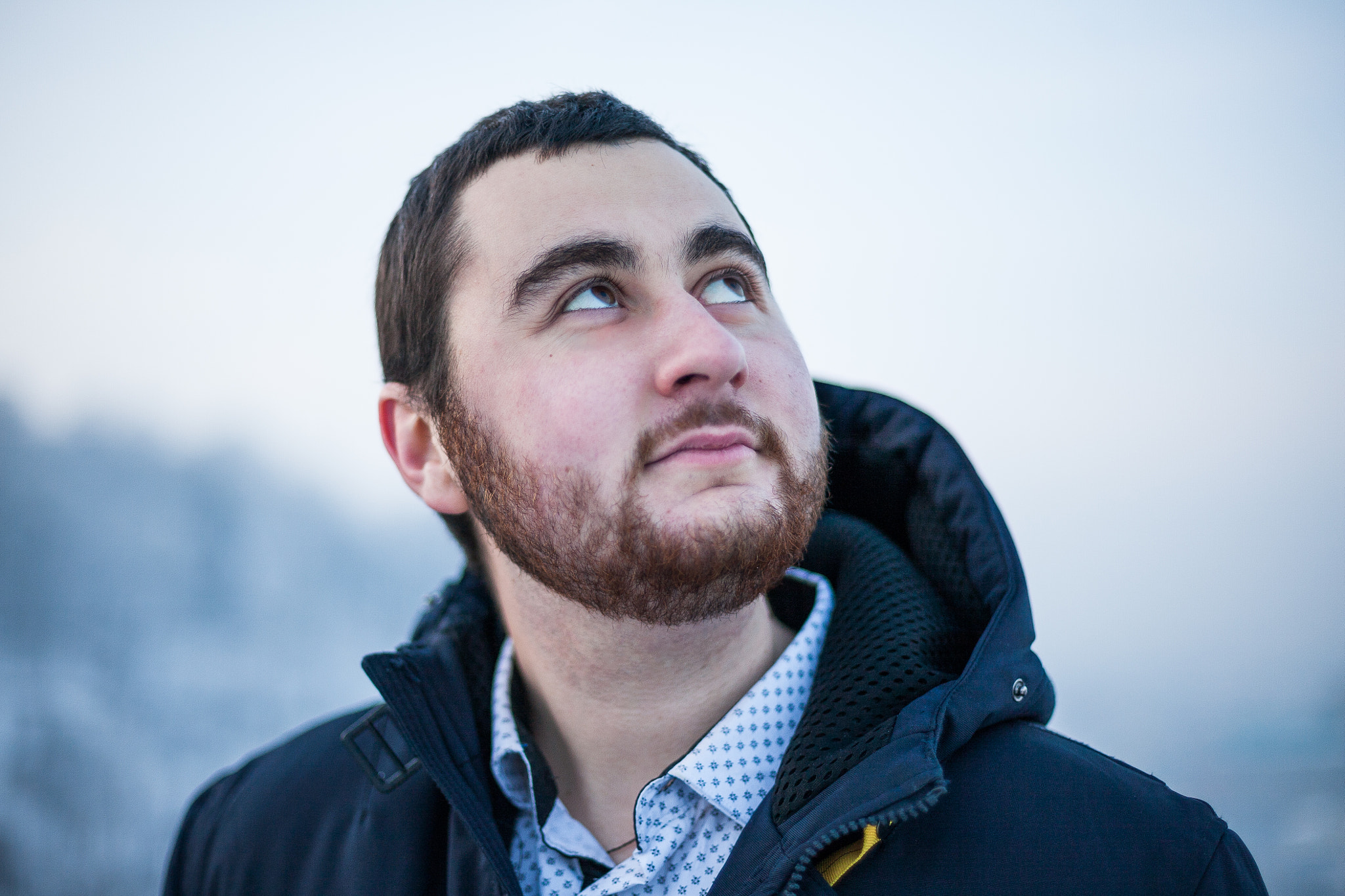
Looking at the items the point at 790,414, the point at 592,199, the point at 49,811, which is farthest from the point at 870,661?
the point at 49,811

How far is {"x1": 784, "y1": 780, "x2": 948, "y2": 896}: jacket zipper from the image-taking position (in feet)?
3.81

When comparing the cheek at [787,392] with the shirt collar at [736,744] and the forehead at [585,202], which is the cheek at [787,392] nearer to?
the forehead at [585,202]

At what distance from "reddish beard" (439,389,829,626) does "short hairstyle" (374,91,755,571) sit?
1.40 ft

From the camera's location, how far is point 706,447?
1489mm

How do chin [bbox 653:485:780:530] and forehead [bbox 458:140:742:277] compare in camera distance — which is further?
forehead [bbox 458:140:742:277]

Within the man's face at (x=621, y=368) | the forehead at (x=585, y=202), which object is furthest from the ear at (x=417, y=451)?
the forehead at (x=585, y=202)

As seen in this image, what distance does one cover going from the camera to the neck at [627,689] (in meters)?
1.69

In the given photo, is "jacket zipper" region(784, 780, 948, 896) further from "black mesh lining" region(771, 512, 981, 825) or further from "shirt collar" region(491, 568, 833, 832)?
"shirt collar" region(491, 568, 833, 832)

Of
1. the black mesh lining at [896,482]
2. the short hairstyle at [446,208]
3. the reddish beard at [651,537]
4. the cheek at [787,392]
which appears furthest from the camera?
the short hairstyle at [446,208]

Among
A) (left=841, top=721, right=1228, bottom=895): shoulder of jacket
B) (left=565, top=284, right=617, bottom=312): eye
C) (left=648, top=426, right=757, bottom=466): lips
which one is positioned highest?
(left=565, top=284, right=617, bottom=312): eye

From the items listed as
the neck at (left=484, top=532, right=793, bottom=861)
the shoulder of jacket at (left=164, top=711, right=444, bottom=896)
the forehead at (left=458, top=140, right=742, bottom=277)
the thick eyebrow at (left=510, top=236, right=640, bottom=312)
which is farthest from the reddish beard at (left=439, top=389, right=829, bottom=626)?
the shoulder of jacket at (left=164, top=711, right=444, bottom=896)

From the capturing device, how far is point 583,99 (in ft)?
6.58

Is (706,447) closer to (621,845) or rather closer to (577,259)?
(577,259)

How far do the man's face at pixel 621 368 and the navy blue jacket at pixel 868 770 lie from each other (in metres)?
0.28
